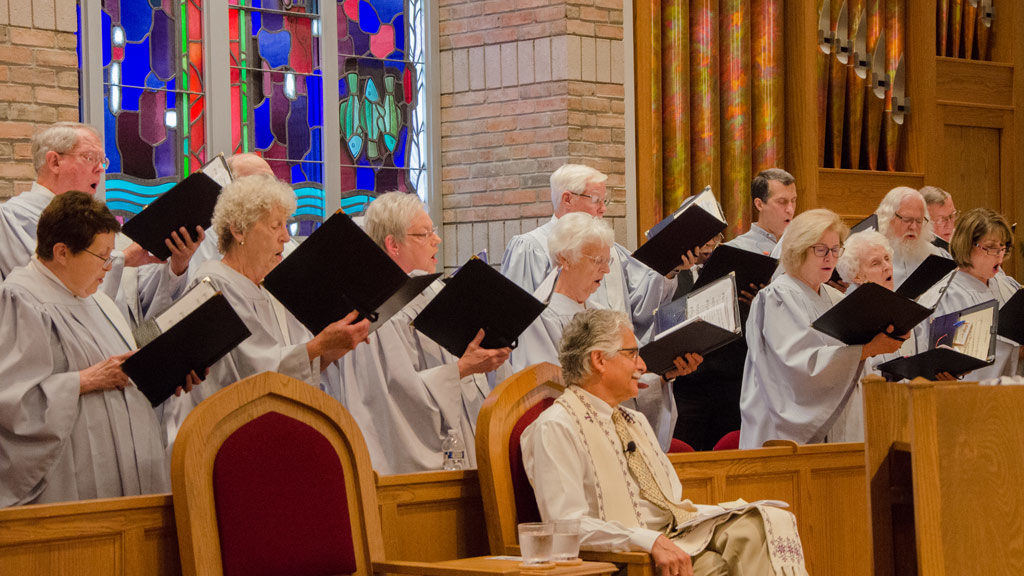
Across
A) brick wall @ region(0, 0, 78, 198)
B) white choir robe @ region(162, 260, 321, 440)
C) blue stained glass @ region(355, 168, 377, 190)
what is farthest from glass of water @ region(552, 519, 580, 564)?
blue stained glass @ region(355, 168, 377, 190)

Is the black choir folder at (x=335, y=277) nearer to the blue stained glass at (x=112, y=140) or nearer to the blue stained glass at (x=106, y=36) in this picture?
the blue stained glass at (x=112, y=140)

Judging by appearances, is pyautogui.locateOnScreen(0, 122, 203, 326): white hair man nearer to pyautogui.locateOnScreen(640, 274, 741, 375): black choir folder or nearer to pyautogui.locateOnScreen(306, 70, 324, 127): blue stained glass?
pyautogui.locateOnScreen(640, 274, 741, 375): black choir folder

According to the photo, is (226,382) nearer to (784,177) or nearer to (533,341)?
(533,341)

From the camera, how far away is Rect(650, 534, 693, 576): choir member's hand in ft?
11.6

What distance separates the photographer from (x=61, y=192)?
14.8 feet

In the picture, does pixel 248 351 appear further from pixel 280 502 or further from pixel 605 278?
pixel 605 278

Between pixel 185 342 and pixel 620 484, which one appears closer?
pixel 185 342

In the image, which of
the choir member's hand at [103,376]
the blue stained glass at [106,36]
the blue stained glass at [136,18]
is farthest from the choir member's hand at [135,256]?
the blue stained glass at [136,18]

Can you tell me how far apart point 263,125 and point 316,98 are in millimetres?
368

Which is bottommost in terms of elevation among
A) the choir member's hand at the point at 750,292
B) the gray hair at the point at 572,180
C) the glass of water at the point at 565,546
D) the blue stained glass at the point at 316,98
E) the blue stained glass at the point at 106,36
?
the glass of water at the point at 565,546

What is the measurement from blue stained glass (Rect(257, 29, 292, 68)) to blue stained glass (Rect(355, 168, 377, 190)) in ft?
2.31

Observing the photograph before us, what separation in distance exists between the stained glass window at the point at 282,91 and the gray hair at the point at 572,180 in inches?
72.0

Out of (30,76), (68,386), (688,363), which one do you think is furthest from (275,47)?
(68,386)

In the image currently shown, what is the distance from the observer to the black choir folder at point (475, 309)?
4055 mm
